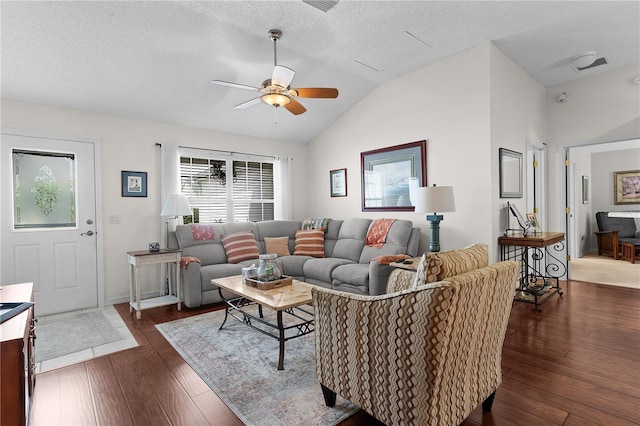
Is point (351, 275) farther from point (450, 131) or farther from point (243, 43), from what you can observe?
point (243, 43)

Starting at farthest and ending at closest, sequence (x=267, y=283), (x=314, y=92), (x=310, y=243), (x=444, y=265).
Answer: (x=310, y=243) → (x=314, y=92) → (x=267, y=283) → (x=444, y=265)

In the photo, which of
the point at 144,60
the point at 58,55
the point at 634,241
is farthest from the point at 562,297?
the point at 58,55

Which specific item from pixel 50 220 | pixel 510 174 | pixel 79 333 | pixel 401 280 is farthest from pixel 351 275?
pixel 50 220

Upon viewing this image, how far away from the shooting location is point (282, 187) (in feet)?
18.6

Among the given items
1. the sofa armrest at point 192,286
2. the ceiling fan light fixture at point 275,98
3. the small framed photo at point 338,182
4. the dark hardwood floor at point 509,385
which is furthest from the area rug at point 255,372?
the small framed photo at point 338,182

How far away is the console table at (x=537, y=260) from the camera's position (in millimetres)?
3600

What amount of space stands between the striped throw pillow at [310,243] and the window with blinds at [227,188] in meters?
1.02

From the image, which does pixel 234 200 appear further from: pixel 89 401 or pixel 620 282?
pixel 620 282

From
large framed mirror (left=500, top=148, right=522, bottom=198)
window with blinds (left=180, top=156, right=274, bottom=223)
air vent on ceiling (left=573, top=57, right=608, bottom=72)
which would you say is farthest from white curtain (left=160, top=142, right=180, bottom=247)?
air vent on ceiling (left=573, top=57, right=608, bottom=72)

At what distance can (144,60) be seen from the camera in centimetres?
331

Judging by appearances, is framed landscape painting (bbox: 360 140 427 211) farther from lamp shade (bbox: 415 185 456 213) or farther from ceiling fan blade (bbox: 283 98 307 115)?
ceiling fan blade (bbox: 283 98 307 115)

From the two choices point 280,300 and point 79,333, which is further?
point 79,333

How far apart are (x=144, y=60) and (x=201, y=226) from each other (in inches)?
82.8

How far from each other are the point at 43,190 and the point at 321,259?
132 inches
